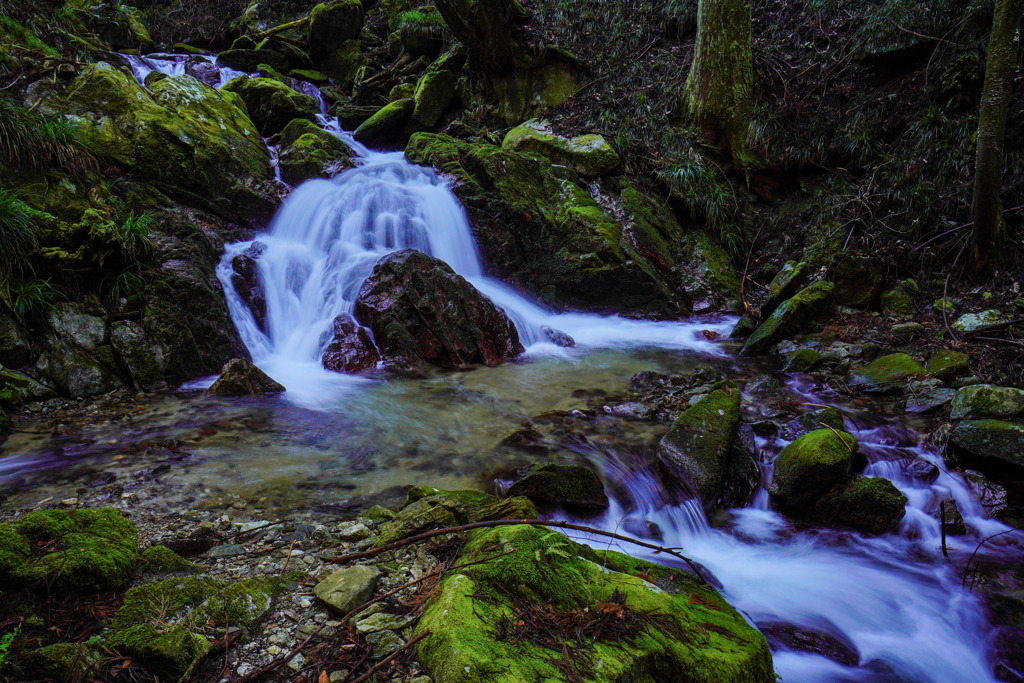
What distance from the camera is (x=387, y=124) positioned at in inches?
560

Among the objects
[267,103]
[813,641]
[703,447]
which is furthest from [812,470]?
[267,103]

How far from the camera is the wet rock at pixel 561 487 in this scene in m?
3.66

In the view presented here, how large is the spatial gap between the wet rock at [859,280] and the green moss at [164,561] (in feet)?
30.4

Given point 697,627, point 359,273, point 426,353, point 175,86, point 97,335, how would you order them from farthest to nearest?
point 175,86
point 359,273
point 426,353
point 97,335
point 697,627

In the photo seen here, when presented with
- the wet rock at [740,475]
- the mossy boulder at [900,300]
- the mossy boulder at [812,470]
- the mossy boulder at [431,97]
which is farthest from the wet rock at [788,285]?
the mossy boulder at [431,97]

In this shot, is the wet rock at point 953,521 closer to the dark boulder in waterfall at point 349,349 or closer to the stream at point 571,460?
the stream at point 571,460

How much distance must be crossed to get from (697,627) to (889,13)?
12735 mm

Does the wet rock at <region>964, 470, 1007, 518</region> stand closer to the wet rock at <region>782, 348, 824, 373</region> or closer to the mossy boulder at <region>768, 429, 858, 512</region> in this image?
the mossy boulder at <region>768, 429, 858, 512</region>

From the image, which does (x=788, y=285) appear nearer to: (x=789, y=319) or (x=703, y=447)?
(x=789, y=319)

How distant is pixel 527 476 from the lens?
370 cm

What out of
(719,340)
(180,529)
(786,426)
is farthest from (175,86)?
(786,426)

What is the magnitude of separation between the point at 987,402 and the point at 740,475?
2583mm

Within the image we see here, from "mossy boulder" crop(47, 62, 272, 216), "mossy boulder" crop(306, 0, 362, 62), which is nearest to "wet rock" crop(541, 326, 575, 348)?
"mossy boulder" crop(47, 62, 272, 216)

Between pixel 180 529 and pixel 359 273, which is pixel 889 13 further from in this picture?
pixel 180 529
